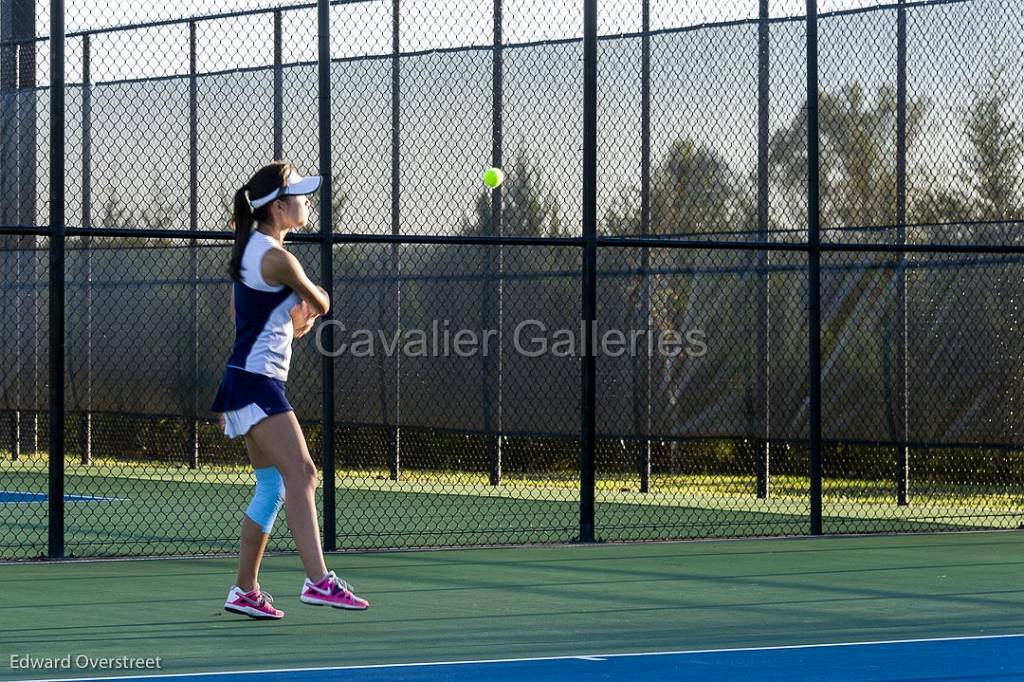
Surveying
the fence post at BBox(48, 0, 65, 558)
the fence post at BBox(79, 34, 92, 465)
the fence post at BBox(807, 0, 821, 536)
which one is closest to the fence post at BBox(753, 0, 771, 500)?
the fence post at BBox(807, 0, 821, 536)

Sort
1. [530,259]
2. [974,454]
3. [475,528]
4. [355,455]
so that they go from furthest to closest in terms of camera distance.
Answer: [355,455] → [530,259] → [974,454] → [475,528]

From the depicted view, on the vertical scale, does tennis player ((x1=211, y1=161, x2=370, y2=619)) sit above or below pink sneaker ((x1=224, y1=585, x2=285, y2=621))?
above

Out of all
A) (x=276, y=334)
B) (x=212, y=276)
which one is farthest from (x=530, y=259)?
(x=276, y=334)

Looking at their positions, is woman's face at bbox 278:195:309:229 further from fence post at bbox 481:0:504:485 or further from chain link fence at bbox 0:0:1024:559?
fence post at bbox 481:0:504:485

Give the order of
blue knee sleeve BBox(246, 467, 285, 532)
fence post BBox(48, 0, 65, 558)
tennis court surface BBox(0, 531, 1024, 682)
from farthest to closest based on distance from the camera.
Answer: fence post BBox(48, 0, 65, 558)
blue knee sleeve BBox(246, 467, 285, 532)
tennis court surface BBox(0, 531, 1024, 682)

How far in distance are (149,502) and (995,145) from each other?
6.09 m

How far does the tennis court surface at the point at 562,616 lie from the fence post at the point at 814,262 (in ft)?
1.82

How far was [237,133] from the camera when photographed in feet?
47.0

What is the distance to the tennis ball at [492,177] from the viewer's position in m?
13.3

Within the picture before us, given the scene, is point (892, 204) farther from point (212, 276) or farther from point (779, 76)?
point (212, 276)

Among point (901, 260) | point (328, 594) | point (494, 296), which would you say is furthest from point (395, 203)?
point (328, 594)

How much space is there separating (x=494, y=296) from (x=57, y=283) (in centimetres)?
551

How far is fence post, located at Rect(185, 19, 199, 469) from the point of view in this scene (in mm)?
14391

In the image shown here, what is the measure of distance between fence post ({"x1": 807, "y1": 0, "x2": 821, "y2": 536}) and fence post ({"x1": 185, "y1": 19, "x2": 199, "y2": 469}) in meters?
6.02
